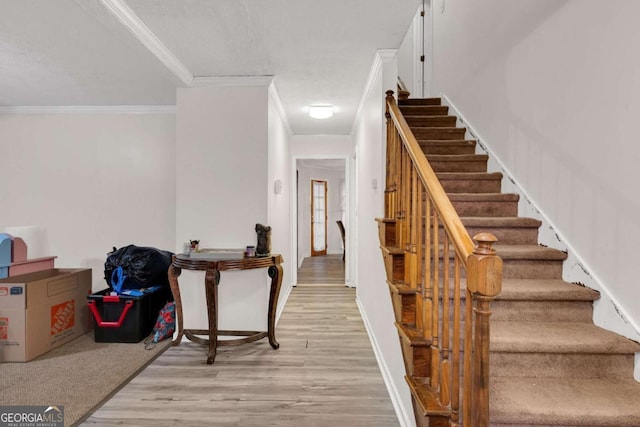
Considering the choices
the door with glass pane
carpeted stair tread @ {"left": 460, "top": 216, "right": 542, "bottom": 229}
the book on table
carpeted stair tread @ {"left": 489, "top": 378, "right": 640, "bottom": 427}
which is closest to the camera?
carpeted stair tread @ {"left": 489, "top": 378, "right": 640, "bottom": 427}

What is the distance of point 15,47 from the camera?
2.63 meters

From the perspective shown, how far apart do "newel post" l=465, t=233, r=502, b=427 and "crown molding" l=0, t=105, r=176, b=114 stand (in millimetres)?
3934

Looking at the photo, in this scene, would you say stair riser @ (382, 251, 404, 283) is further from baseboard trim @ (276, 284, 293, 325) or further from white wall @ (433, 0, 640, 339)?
baseboard trim @ (276, 284, 293, 325)

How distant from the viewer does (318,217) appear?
9.45 m

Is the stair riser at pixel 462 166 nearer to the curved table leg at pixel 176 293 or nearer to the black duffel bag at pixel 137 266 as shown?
the curved table leg at pixel 176 293

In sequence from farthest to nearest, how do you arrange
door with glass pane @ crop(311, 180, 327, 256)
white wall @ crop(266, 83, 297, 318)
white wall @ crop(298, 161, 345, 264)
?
1. door with glass pane @ crop(311, 180, 327, 256)
2. white wall @ crop(298, 161, 345, 264)
3. white wall @ crop(266, 83, 297, 318)

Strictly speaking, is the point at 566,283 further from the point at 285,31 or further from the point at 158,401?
the point at 158,401

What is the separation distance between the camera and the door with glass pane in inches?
365

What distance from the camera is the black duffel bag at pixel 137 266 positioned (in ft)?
10.7

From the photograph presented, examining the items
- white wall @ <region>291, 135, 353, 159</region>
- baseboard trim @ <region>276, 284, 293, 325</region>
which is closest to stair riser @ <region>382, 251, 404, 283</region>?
baseboard trim @ <region>276, 284, 293, 325</region>

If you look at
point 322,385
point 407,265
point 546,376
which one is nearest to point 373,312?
point 322,385

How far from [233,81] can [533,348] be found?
2.98m

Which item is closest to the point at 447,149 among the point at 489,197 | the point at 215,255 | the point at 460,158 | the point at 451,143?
the point at 451,143

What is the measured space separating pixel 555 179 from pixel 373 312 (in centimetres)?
178
